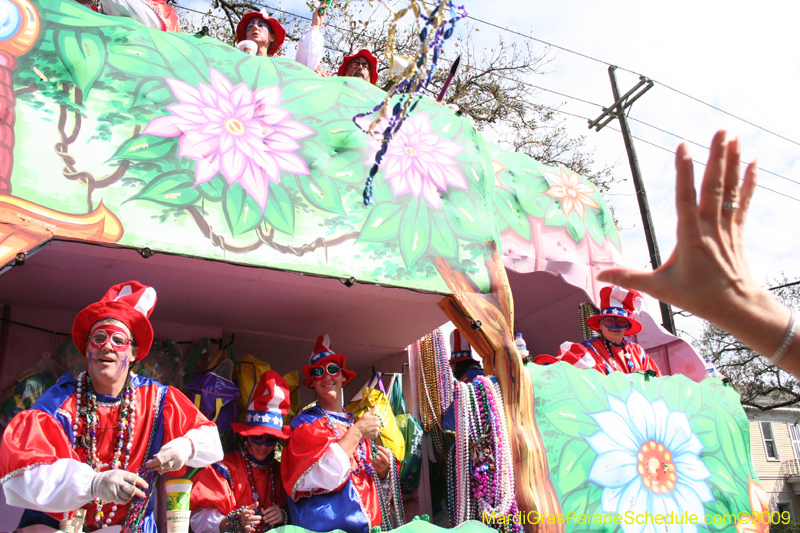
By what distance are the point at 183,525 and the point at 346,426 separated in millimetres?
1246

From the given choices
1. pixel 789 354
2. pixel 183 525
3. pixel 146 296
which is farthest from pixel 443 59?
pixel 789 354

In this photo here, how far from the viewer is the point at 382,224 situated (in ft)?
12.4

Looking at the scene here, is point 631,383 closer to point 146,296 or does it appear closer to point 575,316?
point 575,316

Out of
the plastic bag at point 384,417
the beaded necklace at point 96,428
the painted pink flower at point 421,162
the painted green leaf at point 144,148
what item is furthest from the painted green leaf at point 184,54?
the plastic bag at point 384,417

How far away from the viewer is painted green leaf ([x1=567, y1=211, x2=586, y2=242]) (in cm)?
522

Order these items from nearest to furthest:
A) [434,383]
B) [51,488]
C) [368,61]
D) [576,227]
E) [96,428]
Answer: [51,488], [96,428], [368,61], [434,383], [576,227]

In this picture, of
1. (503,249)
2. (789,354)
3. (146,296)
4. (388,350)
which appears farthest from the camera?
(388,350)

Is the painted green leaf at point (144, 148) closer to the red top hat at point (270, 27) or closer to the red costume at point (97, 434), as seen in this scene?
the red costume at point (97, 434)

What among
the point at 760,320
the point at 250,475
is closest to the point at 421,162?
the point at 250,475

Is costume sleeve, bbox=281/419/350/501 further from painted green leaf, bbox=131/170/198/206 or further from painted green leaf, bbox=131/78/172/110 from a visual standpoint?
painted green leaf, bbox=131/78/172/110

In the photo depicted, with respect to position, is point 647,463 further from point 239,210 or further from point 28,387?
point 28,387

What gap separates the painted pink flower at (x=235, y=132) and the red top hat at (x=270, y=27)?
112 cm

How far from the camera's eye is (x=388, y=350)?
529cm

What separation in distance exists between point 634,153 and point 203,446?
860 centimetres
